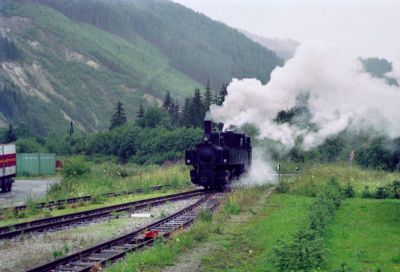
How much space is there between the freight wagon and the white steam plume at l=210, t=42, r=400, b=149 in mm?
13644

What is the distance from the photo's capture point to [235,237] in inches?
704

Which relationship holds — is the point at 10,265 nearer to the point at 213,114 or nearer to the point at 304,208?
the point at 304,208

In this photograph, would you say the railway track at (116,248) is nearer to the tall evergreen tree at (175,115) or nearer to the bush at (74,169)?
the bush at (74,169)

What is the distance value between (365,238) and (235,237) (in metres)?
3.75

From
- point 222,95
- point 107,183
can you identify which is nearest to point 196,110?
point 222,95

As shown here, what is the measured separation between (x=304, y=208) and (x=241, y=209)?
2585 millimetres

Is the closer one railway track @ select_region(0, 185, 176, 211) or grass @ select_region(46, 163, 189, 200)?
railway track @ select_region(0, 185, 176, 211)

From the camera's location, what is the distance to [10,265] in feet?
46.2

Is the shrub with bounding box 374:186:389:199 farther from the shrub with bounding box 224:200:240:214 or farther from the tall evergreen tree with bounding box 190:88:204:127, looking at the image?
the tall evergreen tree with bounding box 190:88:204:127

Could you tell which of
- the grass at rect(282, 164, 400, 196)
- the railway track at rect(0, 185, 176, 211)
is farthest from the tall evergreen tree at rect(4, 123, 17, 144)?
the grass at rect(282, 164, 400, 196)

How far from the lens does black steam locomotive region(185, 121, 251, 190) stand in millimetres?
35094

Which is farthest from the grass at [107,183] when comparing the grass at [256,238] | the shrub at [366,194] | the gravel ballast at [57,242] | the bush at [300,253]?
the bush at [300,253]

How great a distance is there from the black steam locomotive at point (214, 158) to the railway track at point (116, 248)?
12260 mm

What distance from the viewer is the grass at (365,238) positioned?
13.8 m
